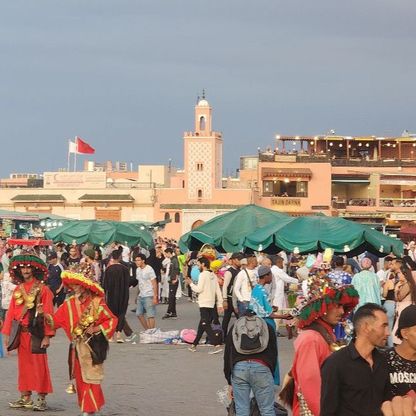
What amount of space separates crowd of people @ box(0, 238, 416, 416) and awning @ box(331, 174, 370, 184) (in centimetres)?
6301

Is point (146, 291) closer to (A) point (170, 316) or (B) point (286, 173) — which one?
(A) point (170, 316)

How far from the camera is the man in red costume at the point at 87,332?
10672 millimetres

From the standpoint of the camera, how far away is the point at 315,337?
6832 mm

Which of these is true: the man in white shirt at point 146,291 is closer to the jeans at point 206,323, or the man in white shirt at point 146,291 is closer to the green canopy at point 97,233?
the jeans at point 206,323

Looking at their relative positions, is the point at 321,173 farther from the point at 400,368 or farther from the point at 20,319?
the point at 400,368

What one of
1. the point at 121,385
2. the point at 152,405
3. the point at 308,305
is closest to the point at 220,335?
the point at 121,385

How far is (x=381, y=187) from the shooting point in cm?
8475

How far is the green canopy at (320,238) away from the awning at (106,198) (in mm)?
64787

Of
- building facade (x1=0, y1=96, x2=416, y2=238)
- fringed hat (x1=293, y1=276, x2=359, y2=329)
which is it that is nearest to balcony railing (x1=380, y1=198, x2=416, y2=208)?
building facade (x1=0, y1=96, x2=416, y2=238)

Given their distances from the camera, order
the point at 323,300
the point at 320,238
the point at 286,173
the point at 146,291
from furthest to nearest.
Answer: the point at 286,173 → the point at 146,291 → the point at 320,238 → the point at 323,300

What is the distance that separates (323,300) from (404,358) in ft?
4.88

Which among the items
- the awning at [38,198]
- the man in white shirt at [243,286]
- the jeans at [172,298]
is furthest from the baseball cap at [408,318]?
the awning at [38,198]

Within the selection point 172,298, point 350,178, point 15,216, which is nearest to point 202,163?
point 350,178

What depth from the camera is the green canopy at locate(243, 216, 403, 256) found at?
19.1 metres
